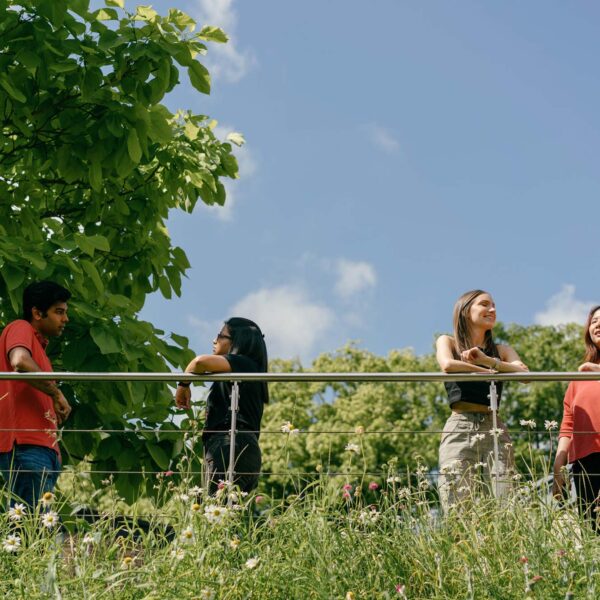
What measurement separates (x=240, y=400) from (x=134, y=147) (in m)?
3.05

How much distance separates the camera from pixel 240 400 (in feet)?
24.1

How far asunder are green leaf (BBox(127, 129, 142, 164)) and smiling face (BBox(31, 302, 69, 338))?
2237mm

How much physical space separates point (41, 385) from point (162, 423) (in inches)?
118

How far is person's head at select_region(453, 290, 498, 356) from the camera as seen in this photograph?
7410 millimetres

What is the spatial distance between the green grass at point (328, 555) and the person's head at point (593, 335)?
71.8 inches

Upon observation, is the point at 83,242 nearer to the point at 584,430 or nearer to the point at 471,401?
the point at 471,401

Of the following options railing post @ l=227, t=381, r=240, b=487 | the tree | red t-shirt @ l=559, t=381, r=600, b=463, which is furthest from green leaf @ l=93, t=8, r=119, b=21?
red t-shirt @ l=559, t=381, r=600, b=463

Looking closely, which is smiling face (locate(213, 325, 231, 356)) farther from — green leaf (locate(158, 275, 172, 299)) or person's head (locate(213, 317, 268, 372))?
green leaf (locate(158, 275, 172, 299))

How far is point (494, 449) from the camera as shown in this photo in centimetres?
676

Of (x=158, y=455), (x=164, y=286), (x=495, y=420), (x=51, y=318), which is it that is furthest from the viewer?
(x=164, y=286)

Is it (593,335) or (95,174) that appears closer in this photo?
(593,335)

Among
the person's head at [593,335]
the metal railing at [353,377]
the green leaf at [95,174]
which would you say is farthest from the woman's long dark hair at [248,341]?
the green leaf at [95,174]

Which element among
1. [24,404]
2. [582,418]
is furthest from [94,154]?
[582,418]

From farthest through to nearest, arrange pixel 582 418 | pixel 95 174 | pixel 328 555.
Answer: pixel 95 174, pixel 582 418, pixel 328 555
